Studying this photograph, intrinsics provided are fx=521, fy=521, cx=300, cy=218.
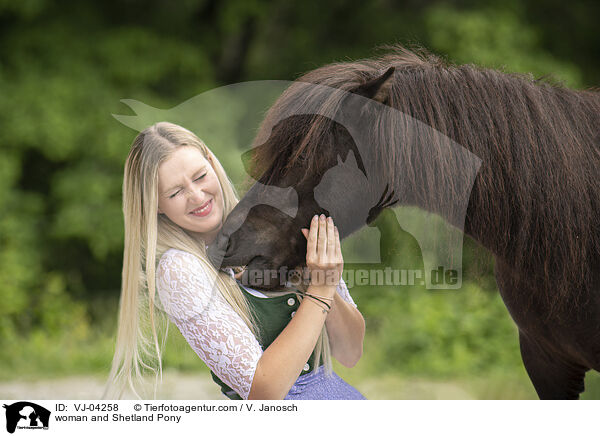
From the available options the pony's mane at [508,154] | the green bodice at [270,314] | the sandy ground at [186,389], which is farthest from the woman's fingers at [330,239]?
the sandy ground at [186,389]

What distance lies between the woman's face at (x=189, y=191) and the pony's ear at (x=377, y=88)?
0.53 metres

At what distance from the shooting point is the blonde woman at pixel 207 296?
58.4 inches

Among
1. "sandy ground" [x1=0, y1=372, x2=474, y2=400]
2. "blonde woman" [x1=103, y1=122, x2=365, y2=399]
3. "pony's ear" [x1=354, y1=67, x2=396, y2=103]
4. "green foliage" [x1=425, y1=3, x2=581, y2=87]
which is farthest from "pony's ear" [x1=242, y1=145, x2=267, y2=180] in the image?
"green foliage" [x1=425, y1=3, x2=581, y2=87]

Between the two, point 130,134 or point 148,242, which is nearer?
point 148,242

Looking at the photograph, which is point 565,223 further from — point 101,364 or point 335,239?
point 101,364

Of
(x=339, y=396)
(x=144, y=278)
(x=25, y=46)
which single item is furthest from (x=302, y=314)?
(x=25, y=46)

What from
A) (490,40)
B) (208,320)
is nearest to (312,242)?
(208,320)

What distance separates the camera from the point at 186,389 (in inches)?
156

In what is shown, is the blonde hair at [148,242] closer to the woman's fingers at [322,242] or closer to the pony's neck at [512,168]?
the woman's fingers at [322,242]

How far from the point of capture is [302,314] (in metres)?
1.50

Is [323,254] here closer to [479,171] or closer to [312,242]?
[312,242]

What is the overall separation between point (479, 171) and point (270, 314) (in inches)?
30.8

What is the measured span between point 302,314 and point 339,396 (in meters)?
0.41

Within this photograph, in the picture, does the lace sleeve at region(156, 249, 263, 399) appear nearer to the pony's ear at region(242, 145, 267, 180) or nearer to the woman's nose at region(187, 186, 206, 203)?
the woman's nose at region(187, 186, 206, 203)
